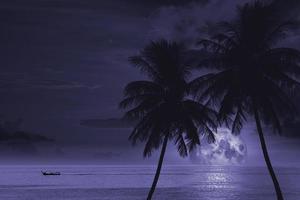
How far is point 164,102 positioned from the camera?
40.6m

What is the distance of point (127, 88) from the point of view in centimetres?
4050

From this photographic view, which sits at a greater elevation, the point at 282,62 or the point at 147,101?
the point at 282,62

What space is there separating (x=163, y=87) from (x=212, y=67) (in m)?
4.19

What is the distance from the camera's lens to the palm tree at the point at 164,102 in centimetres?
3994

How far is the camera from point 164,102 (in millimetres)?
40625

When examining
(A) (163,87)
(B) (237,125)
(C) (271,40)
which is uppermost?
(C) (271,40)

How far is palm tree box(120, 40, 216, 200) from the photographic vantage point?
39.9 m

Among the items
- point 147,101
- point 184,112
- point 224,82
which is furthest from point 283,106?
point 147,101

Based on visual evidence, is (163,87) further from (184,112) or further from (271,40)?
(271,40)

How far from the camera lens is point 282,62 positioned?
37.5m

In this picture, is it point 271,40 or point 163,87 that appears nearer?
point 271,40

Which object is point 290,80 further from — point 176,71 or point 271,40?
point 176,71

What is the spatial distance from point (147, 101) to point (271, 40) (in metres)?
9.90

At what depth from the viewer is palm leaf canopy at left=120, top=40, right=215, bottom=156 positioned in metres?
39.9
